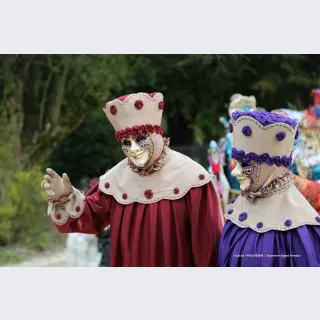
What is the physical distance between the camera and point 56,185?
2.75 metres

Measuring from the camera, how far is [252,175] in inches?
95.7

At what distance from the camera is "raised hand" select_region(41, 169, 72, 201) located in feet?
9.00

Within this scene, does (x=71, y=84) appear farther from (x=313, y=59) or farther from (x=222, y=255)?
(x=222, y=255)

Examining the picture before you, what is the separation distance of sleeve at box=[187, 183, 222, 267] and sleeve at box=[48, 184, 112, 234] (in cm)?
44

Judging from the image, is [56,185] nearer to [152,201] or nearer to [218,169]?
[152,201]

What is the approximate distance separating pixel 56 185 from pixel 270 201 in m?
1.00

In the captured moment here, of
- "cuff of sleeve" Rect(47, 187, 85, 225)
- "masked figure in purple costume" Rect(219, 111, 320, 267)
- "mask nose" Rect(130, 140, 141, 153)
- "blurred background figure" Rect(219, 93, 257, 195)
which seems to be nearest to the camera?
"masked figure in purple costume" Rect(219, 111, 320, 267)

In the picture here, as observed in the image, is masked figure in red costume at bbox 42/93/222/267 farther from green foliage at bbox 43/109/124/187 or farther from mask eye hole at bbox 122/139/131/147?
green foliage at bbox 43/109/124/187

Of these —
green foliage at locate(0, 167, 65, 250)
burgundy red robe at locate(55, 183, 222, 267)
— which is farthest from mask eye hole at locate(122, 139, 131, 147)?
green foliage at locate(0, 167, 65, 250)

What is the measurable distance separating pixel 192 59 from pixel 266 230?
3113mm

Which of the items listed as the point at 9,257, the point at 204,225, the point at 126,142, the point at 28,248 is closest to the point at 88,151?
the point at 28,248

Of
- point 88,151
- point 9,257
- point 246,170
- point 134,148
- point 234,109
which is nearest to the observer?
point 246,170
